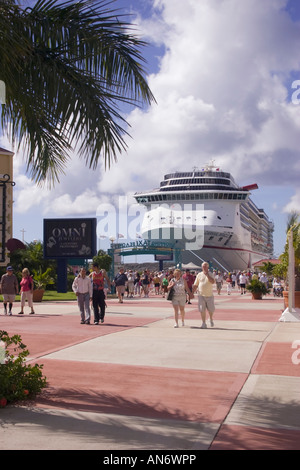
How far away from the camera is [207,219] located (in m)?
59.9

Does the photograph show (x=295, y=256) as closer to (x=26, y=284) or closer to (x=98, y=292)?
(x=98, y=292)

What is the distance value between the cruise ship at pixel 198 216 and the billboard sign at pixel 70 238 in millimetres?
25433

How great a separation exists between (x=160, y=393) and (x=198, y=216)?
53822 mm

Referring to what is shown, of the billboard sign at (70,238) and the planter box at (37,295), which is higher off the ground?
the billboard sign at (70,238)

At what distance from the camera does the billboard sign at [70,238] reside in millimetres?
33500

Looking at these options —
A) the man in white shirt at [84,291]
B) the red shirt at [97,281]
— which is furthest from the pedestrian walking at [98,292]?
the man in white shirt at [84,291]

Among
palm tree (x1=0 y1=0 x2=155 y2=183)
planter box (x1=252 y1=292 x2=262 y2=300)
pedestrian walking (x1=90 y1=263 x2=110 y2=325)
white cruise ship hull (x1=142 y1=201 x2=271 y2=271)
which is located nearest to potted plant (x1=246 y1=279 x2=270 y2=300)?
planter box (x1=252 y1=292 x2=262 y2=300)

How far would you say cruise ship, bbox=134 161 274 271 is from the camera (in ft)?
195

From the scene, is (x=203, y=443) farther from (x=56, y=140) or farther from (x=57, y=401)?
(x=56, y=140)

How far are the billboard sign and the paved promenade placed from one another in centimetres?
2150

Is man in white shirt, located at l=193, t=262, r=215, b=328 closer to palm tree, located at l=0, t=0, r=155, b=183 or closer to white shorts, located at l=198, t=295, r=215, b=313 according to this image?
white shorts, located at l=198, t=295, r=215, b=313

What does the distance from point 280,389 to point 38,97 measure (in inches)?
172

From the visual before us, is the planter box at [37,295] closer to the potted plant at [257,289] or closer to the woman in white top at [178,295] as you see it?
the potted plant at [257,289]
